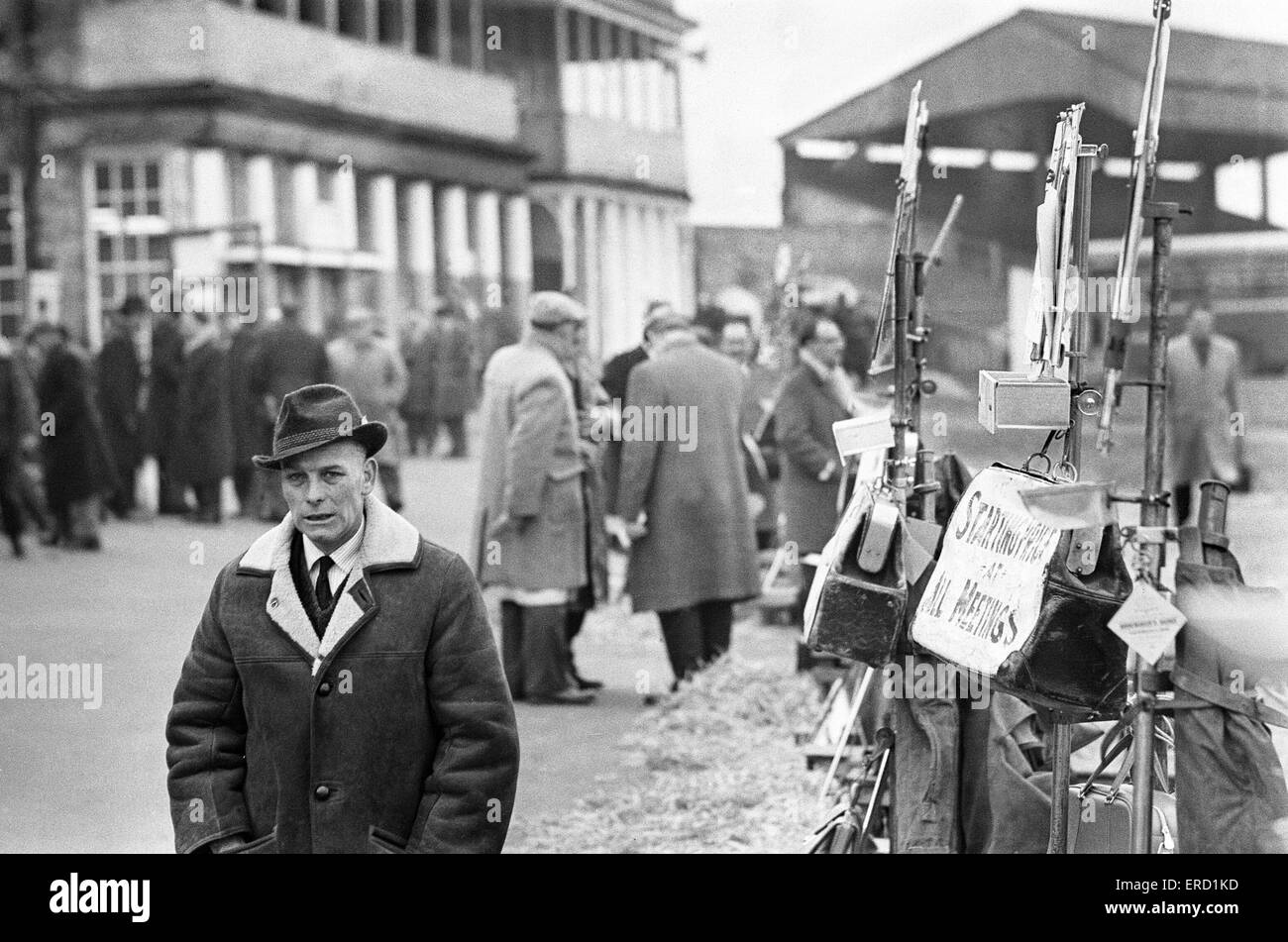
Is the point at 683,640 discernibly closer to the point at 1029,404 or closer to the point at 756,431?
the point at 756,431

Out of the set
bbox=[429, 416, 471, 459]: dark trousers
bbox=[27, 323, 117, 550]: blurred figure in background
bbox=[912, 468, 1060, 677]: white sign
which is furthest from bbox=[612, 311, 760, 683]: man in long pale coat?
bbox=[429, 416, 471, 459]: dark trousers

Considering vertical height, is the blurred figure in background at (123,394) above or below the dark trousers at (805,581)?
above

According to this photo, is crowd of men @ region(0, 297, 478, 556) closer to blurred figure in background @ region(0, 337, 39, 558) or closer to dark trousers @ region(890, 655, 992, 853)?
blurred figure in background @ region(0, 337, 39, 558)

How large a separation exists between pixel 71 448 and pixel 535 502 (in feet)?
18.3

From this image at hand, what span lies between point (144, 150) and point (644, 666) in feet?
33.0

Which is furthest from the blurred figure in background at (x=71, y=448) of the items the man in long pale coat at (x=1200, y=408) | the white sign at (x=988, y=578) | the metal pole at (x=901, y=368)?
the white sign at (x=988, y=578)

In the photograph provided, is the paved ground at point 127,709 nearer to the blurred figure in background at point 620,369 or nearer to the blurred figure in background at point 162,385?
the blurred figure in background at point 620,369

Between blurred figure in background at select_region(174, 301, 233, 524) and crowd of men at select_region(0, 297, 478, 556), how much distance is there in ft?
0.03

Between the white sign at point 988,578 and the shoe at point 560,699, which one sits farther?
the shoe at point 560,699

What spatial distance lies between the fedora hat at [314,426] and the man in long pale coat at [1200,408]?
10499 mm

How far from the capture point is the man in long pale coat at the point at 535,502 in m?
8.45

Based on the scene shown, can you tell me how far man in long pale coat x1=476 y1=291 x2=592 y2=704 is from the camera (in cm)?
845

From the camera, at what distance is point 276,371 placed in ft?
47.0
